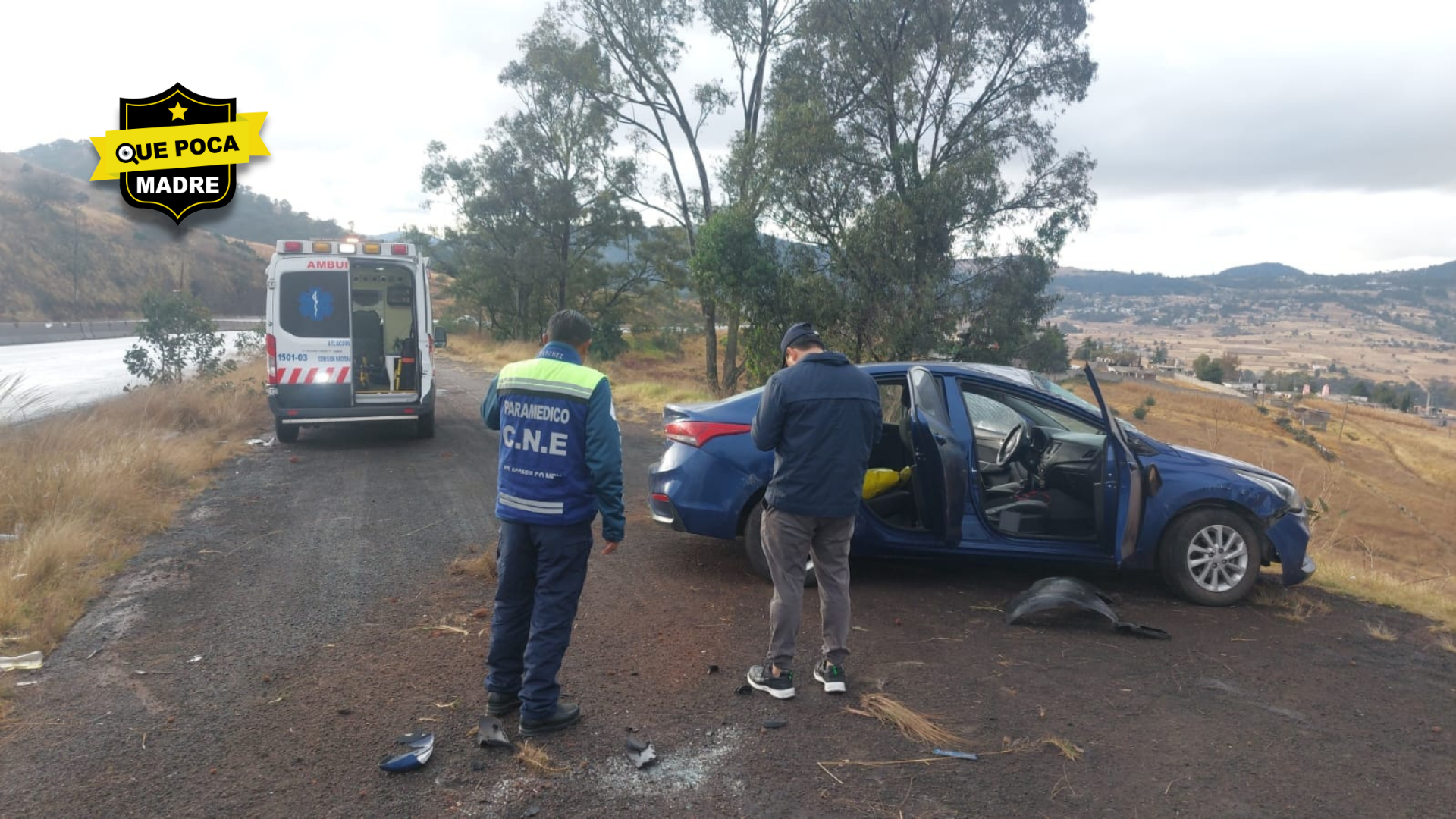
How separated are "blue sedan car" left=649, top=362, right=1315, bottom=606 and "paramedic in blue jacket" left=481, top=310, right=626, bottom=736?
2020 mm

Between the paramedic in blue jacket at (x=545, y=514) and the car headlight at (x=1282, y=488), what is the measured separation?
4119 millimetres

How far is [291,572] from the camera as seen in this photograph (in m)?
5.72

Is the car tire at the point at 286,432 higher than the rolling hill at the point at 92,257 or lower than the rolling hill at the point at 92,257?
lower

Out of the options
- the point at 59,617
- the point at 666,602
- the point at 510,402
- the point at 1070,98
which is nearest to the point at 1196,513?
the point at 666,602

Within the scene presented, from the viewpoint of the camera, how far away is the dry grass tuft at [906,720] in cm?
353

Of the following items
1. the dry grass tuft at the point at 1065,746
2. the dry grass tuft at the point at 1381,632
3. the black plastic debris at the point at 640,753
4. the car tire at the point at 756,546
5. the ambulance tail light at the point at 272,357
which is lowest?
the dry grass tuft at the point at 1381,632

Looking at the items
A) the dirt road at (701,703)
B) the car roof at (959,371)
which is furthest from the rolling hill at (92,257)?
the car roof at (959,371)

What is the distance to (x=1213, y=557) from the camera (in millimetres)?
5289

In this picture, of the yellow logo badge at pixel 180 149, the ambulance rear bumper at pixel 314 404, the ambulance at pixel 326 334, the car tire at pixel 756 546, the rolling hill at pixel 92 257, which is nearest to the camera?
the car tire at pixel 756 546

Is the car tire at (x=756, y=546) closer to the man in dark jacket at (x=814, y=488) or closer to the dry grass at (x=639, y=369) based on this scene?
the man in dark jacket at (x=814, y=488)

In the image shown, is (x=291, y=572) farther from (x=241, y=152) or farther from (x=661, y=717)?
(x=241, y=152)

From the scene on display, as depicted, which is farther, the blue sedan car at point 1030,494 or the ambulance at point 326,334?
the ambulance at point 326,334

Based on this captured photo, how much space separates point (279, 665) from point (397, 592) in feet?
3.87

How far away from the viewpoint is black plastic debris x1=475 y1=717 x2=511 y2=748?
3359 mm
